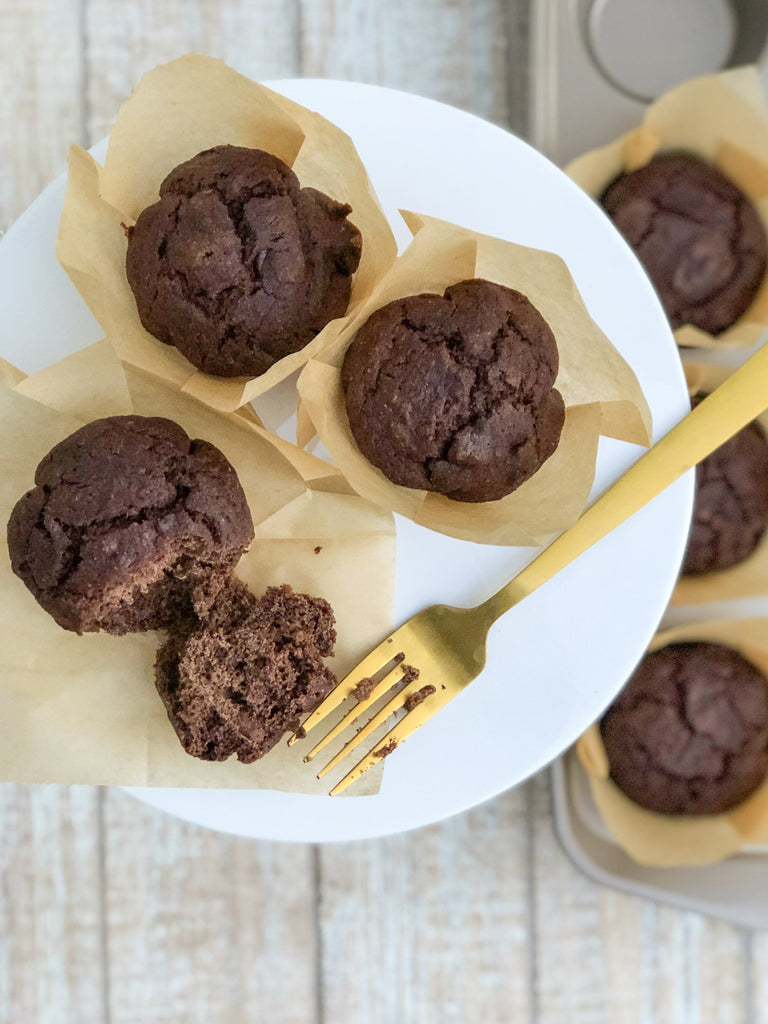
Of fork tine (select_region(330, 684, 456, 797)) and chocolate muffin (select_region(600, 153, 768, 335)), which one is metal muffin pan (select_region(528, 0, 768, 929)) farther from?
fork tine (select_region(330, 684, 456, 797))

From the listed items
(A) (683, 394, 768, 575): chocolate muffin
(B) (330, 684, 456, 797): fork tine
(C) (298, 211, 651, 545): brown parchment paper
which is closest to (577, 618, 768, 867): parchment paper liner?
(A) (683, 394, 768, 575): chocolate muffin

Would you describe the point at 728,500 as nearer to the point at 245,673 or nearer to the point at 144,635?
the point at 245,673

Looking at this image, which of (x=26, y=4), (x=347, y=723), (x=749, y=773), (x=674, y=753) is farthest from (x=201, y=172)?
(x=749, y=773)

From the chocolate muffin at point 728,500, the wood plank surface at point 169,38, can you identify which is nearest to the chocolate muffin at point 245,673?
the chocolate muffin at point 728,500

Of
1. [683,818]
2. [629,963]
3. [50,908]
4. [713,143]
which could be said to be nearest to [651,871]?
[683,818]

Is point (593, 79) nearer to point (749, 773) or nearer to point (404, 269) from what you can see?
point (404, 269)

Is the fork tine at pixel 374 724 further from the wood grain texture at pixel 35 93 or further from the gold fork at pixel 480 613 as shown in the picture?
the wood grain texture at pixel 35 93
